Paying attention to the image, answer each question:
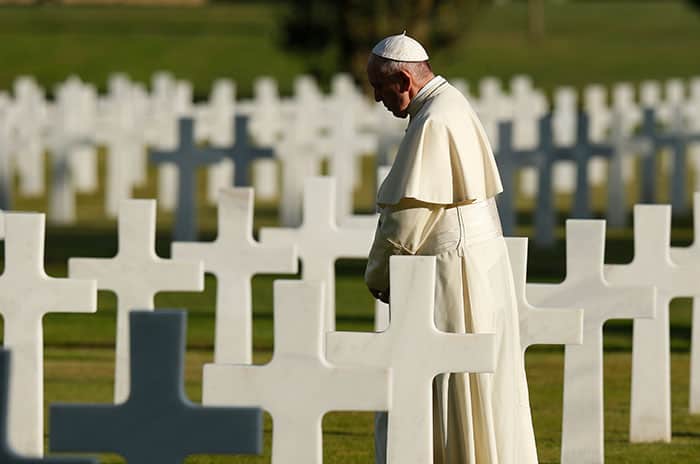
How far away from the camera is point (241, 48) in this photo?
5641 centimetres

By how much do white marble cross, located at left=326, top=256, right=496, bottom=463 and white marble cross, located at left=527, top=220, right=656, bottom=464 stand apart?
5.26ft

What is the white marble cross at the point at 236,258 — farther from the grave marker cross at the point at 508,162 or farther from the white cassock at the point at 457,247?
the grave marker cross at the point at 508,162

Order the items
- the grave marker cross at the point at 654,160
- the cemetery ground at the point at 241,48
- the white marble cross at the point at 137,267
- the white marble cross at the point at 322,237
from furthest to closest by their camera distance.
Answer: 1. the cemetery ground at the point at 241,48
2. the grave marker cross at the point at 654,160
3. the white marble cross at the point at 322,237
4. the white marble cross at the point at 137,267

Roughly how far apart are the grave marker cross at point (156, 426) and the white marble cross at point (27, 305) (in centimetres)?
204

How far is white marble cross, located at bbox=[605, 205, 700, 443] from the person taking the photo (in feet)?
28.3

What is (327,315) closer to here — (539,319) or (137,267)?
(137,267)

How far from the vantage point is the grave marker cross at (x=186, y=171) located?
17969mm

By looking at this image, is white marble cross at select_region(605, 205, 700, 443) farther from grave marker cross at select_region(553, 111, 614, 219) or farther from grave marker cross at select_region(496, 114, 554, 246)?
grave marker cross at select_region(553, 111, 614, 219)

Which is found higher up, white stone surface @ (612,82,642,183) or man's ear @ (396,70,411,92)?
white stone surface @ (612,82,642,183)

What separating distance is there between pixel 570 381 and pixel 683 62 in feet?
158

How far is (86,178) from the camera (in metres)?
23.8

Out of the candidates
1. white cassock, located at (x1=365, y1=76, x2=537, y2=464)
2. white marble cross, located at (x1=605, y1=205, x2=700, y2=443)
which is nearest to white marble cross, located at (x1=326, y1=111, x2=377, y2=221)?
white marble cross, located at (x1=605, y1=205, x2=700, y2=443)

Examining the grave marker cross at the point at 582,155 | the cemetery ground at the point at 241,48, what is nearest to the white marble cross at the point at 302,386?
the grave marker cross at the point at 582,155

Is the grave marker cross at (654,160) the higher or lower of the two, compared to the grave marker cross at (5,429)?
higher
